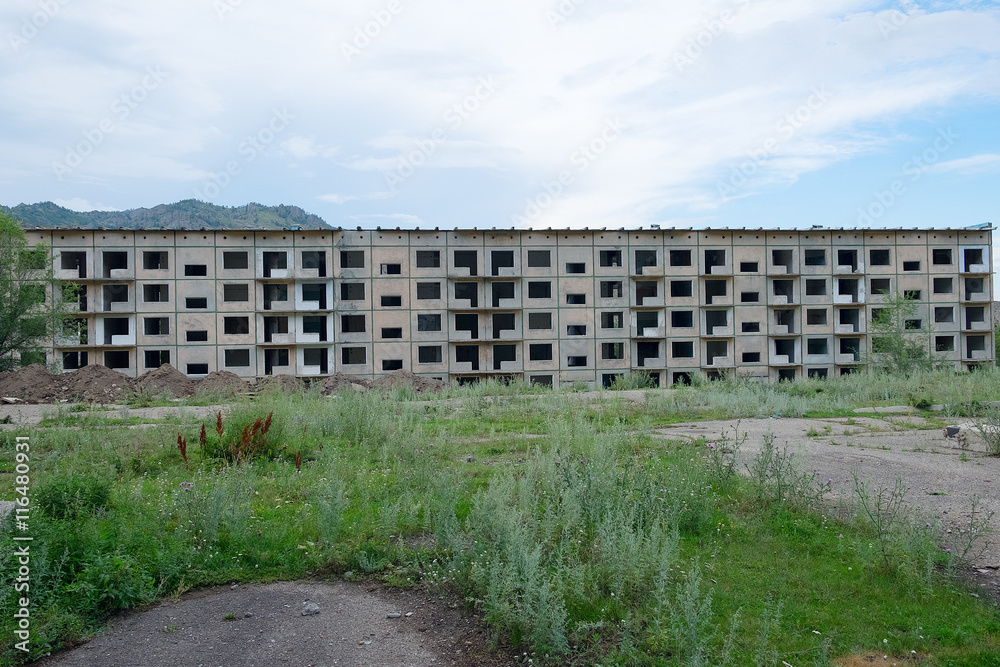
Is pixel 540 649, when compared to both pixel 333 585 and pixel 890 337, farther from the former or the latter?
pixel 890 337

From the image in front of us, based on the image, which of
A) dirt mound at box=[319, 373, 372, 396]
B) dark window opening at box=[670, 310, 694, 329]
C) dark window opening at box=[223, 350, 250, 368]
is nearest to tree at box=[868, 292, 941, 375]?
dark window opening at box=[670, 310, 694, 329]

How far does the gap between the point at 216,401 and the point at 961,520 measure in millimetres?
22923

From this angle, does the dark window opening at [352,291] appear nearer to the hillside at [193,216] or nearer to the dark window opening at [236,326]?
the dark window opening at [236,326]

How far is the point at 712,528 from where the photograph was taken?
21.2 ft

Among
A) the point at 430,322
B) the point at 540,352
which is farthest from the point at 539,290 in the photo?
the point at 430,322

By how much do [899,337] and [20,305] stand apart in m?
47.0

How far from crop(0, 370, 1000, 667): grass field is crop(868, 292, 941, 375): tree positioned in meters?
33.7

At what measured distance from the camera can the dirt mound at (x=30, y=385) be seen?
2422 centimetres

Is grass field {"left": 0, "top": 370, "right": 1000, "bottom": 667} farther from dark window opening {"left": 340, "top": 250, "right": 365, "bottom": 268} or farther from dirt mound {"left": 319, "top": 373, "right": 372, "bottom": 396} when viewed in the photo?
dark window opening {"left": 340, "top": 250, "right": 365, "bottom": 268}

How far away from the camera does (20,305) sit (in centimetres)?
2902

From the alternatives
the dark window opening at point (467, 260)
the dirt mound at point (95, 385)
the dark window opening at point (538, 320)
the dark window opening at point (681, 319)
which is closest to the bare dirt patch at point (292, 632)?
the dirt mound at point (95, 385)

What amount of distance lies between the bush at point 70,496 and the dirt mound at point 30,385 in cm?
2103

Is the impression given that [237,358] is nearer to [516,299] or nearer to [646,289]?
[516,299]

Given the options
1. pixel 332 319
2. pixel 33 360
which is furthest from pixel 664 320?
pixel 33 360
